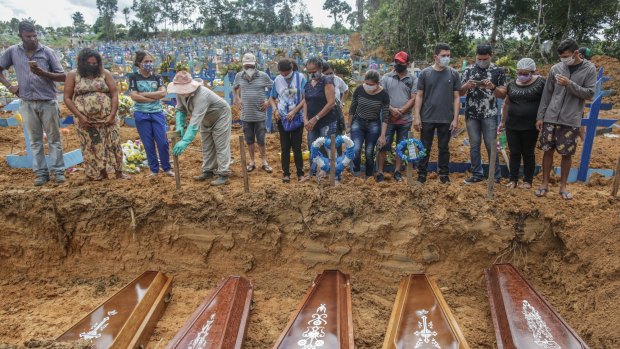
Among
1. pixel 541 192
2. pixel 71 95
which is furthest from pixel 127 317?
pixel 541 192

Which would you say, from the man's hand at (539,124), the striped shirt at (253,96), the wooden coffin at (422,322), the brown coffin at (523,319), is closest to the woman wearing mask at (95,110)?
the striped shirt at (253,96)

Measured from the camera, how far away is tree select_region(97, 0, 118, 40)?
45062 millimetres

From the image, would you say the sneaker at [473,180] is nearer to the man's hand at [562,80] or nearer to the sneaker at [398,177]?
the sneaker at [398,177]

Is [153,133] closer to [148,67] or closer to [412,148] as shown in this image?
[148,67]

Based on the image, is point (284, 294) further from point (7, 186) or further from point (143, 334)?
point (7, 186)

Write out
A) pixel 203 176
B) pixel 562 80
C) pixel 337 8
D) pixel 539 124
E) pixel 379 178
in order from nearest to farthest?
A: pixel 562 80 < pixel 539 124 < pixel 379 178 < pixel 203 176 < pixel 337 8

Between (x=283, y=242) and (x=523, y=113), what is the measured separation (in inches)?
119

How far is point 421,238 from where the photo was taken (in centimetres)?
439

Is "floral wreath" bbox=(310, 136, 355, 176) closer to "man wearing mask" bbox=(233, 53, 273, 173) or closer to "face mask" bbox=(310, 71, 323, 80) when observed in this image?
"face mask" bbox=(310, 71, 323, 80)

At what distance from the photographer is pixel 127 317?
365cm

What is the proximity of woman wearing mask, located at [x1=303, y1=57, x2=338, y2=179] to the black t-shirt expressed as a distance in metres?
2.00

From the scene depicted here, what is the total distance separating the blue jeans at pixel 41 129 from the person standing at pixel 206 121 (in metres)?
1.52

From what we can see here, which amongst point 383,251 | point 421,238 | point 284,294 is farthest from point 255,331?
point 421,238

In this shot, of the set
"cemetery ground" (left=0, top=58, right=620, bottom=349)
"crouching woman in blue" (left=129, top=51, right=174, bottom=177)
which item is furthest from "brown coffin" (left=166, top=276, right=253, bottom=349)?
"crouching woman in blue" (left=129, top=51, right=174, bottom=177)
